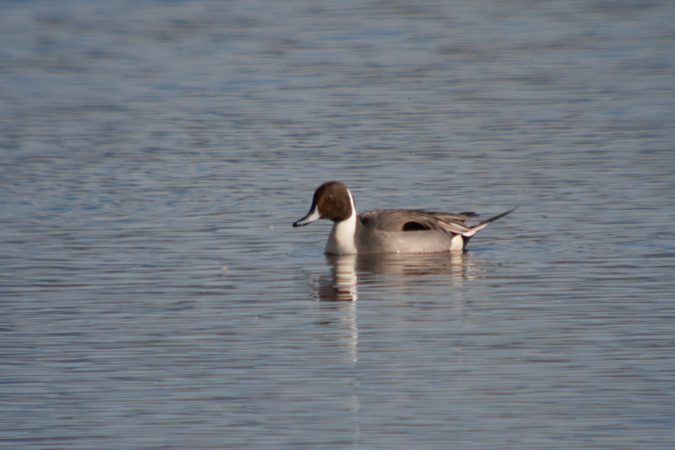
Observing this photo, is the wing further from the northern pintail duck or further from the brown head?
the brown head

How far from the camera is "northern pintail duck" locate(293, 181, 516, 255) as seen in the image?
522 inches

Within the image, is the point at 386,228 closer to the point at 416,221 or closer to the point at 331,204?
the point at 416,221

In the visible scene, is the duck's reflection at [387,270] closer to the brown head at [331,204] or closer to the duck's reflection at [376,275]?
the duck's reflection at [376,275]

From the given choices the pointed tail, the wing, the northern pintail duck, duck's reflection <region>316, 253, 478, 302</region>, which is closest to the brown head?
the northern pintail duck

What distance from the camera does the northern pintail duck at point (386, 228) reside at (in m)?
13.3

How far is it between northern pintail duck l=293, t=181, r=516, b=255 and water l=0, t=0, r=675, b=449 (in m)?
0.26

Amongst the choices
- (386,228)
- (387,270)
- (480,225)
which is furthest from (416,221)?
(387,270)

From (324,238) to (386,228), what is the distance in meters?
1.03

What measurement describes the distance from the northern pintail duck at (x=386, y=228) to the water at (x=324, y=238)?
26cm

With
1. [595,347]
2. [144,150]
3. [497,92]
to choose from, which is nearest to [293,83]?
[497,92]

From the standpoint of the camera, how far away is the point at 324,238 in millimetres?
14148

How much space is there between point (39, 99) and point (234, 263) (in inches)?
429

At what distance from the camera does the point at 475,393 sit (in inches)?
308

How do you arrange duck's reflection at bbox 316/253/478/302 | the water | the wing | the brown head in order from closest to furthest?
the water → duck's reflection at bbox 316/253/478/302 → the wing → the brown head
